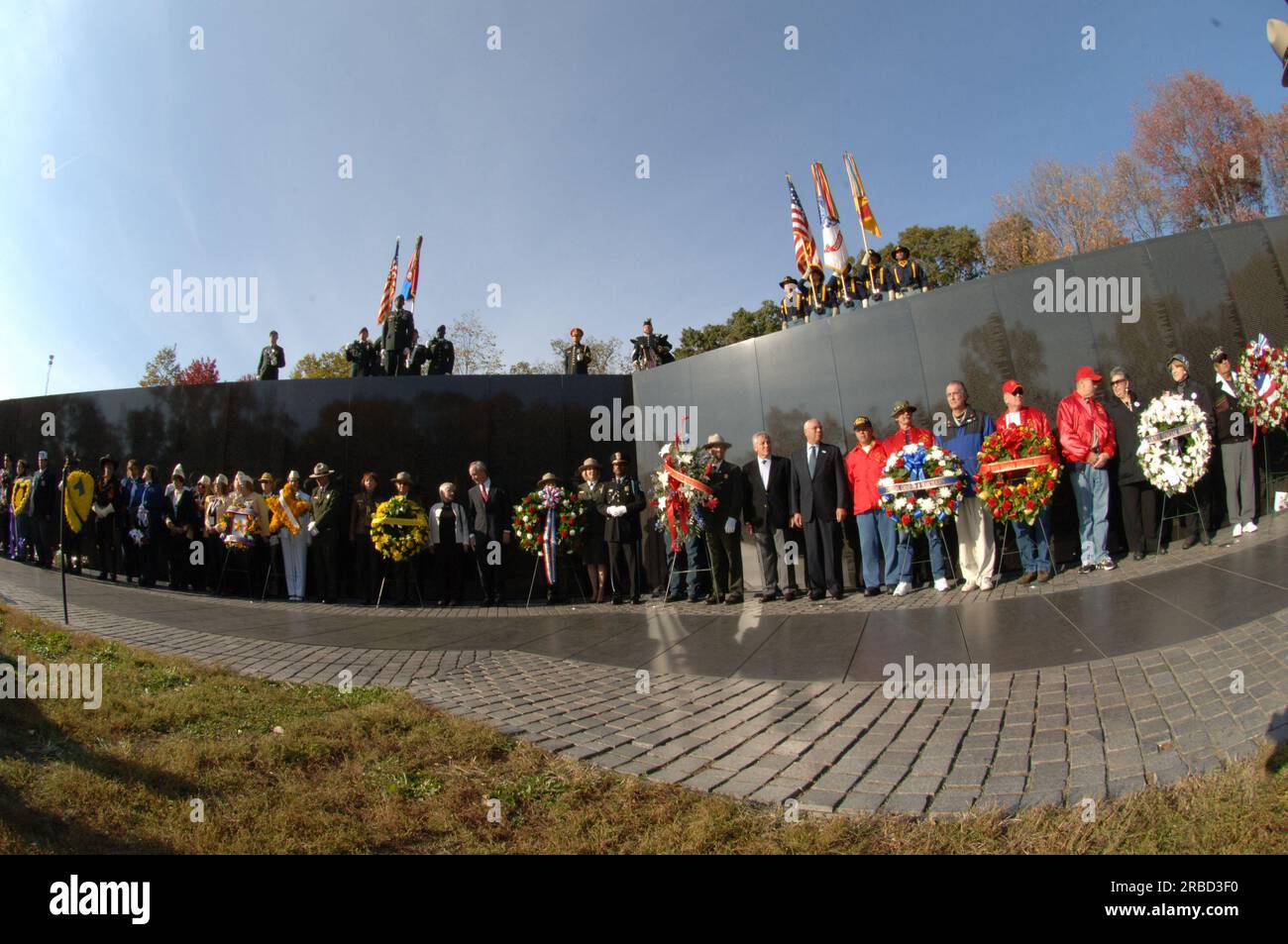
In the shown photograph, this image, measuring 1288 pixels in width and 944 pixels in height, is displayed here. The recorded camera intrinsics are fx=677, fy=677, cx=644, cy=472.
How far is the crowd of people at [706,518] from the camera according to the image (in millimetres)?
8219

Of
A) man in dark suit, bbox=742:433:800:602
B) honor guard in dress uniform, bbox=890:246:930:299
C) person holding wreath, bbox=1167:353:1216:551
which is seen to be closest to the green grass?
man in dark suit, bbox=742:433:800:602

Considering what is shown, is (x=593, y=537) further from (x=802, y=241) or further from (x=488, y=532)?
(x=802, y=241)

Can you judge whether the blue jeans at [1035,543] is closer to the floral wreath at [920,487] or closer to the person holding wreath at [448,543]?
the floral wreath at [920,487]

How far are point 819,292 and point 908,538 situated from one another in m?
8.49

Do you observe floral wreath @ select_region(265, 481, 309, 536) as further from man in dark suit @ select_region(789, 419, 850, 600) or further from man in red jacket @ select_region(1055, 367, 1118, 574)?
man in red jacket @ select_region(1055, 367, 1118, 574)

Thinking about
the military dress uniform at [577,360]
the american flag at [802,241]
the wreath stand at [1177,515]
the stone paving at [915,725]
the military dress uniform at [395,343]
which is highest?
the american flag at [802,241]

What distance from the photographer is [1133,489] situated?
827 cm

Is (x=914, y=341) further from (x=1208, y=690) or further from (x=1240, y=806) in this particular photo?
(x=1240, y=806)

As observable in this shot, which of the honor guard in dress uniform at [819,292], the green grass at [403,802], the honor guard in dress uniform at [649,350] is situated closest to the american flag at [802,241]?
the honor guard in dress uniform at [819,292]

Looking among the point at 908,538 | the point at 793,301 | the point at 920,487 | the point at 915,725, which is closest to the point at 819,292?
the point at 793,301

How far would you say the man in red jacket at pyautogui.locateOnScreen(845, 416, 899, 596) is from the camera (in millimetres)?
8891

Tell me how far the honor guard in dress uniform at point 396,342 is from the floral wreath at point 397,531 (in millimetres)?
6649
